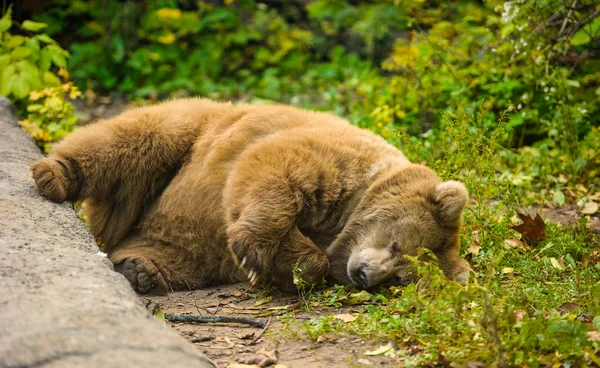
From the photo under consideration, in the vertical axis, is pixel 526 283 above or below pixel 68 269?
below

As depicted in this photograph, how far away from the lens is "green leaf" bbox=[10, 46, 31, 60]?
7438 millimetres

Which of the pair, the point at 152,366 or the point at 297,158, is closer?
the point at 152,366

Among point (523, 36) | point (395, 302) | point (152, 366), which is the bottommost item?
point (395, 302)

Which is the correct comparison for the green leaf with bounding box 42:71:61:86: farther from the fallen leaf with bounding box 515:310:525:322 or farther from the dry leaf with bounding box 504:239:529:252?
the fallen leaf with bounding box 515:310:525:322

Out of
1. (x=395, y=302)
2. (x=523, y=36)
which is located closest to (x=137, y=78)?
(x=523, y=36)

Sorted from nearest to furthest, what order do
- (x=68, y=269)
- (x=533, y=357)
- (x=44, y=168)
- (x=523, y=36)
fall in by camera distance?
(x=533, y=357), (x=68, y=269), (x=44, y=168), (x=523, y=36)

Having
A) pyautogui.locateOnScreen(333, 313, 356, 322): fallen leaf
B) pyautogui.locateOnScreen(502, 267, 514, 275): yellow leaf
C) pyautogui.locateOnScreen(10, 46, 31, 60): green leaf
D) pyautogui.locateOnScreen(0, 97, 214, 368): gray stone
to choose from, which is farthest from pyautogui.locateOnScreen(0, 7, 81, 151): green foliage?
pyautogui.locateOnScreen(502, 267, 514, 275): yellow leaf

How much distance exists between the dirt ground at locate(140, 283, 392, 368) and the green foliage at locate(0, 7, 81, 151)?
289 centimetres

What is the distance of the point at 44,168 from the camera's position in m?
5.00

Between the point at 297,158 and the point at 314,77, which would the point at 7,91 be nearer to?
the point at 297,158

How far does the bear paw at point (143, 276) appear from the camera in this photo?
16.3 ft

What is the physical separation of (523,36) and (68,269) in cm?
521

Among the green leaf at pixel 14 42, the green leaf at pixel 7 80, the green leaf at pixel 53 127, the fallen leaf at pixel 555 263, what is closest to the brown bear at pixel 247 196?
the fallen leaf at pixel 555 263

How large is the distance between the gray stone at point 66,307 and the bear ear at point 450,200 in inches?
81.7
